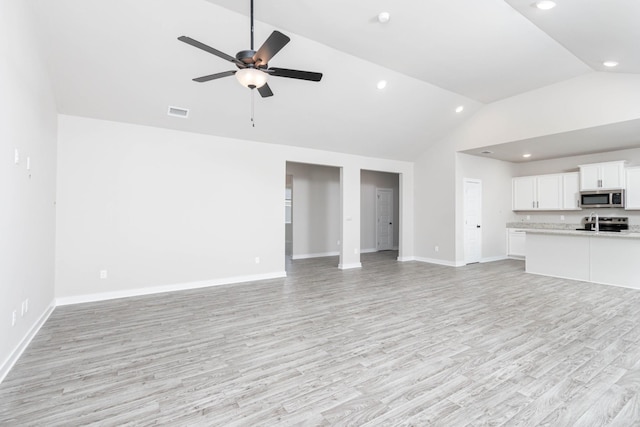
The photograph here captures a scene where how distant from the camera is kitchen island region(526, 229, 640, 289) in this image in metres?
5.14

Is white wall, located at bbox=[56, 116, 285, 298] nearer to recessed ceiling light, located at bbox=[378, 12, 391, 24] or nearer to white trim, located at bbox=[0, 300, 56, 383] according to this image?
white trim, located at bbox=[0, 300, 56, 383]

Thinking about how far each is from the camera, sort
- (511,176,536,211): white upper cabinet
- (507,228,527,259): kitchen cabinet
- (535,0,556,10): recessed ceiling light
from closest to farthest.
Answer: (535,0,556,10): recessed ceiling light, (511,176,536,211): white upper cabinet, (507,228,527,259): kitchen cabinet

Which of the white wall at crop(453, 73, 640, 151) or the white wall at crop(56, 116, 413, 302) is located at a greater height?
the white wall at crop(453, 73, 640, 151)

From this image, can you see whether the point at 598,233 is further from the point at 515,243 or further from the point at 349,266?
the point at 349,266

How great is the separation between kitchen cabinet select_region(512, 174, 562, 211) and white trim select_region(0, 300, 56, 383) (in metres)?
9.88

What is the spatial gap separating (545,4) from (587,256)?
4.66 m

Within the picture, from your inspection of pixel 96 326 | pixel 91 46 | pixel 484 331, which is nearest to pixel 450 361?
pixel 484 331

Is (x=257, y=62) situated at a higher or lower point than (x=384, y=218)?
higher

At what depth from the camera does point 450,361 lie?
104 inches

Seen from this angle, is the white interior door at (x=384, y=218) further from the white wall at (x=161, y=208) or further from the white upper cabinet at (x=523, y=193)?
the white wall at (x=161, y=208)

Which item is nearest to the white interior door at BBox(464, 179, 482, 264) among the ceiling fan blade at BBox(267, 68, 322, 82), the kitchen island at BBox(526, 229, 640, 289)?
the kitchen island at BBox(526, 229, 640, 289)

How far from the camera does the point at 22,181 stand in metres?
2.76

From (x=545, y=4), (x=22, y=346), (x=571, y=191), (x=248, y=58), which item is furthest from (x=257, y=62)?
(x=571, y=191)

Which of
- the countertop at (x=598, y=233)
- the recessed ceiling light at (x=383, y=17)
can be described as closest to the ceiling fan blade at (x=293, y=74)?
A: the recessed ceiling light at (x=383, y=17)
